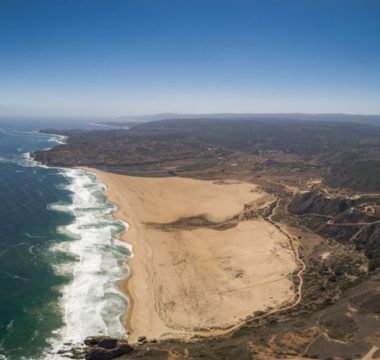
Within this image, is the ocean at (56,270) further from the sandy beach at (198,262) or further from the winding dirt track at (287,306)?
the winding dirt track at (287,306)

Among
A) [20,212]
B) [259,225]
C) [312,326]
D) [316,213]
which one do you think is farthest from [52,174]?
[312,326]

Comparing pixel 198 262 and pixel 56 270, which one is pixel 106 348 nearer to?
pixel 56 270

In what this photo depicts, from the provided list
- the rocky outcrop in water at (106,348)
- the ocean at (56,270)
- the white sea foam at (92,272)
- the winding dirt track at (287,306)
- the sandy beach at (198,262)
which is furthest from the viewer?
the sandy beach at (198,262)

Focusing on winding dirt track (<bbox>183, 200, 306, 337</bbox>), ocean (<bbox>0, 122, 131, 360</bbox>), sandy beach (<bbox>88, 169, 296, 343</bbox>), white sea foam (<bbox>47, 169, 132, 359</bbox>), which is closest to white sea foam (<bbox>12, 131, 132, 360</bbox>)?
white sea foam (<bbox>47, 169, 132, 359</bbox>)

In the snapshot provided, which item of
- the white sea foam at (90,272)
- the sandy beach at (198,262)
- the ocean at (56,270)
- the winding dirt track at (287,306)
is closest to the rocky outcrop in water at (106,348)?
the white sea foam at (90,272)

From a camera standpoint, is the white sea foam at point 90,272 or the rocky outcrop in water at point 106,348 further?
the white sea foam at point 90,272

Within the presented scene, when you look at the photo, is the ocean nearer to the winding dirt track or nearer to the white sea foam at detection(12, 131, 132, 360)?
the white sea foam at detection(12, 131, 132, 360)
